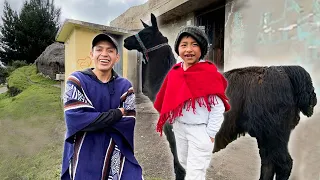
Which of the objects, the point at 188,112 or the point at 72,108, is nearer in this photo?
the point at 72,108

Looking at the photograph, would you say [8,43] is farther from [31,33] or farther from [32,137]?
[32,137]

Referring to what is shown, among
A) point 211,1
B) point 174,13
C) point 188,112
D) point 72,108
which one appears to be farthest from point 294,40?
point 174,13

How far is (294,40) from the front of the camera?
293 centimetres

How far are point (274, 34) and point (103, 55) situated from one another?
2329 mm

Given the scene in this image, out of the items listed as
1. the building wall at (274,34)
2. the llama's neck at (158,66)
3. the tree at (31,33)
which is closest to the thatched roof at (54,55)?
the tree at (31,33)

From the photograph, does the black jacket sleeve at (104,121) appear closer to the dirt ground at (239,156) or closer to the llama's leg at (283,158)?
the llama's leg at (283,158)

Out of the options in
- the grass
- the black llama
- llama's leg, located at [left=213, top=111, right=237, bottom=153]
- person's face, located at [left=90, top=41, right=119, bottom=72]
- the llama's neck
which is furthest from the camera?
the grass

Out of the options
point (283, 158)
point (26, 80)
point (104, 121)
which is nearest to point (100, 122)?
point (104, 121)

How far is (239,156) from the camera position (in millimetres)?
3895

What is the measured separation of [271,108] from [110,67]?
1532 millimetres

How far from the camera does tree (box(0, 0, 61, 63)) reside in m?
21.3

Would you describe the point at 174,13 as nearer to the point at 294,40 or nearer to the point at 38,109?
the point at 294,40

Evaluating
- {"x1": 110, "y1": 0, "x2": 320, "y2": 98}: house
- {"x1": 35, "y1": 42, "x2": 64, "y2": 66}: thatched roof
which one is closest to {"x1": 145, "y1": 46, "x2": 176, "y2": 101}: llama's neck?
{"x1": 110, "y1": 0, "x2": 320, "y2": 98}: house

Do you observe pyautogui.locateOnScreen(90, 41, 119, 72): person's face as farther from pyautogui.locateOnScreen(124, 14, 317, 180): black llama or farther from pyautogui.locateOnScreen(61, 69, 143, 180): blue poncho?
pyautogui.locateOnScreen(124, 14, 317, 180): black llama
